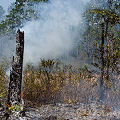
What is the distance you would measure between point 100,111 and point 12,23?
18570 millimetres

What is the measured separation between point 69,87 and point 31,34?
6.87m

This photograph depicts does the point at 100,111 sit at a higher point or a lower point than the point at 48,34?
lower

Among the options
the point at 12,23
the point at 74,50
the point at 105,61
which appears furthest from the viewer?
the point at 74,50

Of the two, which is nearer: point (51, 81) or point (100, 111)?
point (100, 111)

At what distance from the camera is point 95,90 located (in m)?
8.91

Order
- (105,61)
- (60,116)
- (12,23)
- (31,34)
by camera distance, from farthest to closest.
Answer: (12,23), (31,34), (105,61), (60,116)

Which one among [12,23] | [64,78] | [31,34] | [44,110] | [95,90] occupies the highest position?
[12,23]

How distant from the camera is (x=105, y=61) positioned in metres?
8.32

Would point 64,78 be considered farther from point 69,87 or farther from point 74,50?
point 74,50

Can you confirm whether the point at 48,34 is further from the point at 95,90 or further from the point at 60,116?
the point at 60,116

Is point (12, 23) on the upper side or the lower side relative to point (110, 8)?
upper

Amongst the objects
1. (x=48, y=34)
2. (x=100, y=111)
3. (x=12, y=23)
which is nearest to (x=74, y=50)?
(x=12, y=23)

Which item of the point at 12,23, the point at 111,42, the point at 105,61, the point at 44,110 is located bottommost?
the point at 44,110

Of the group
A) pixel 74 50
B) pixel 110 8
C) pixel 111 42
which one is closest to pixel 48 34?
pixel 110 8
